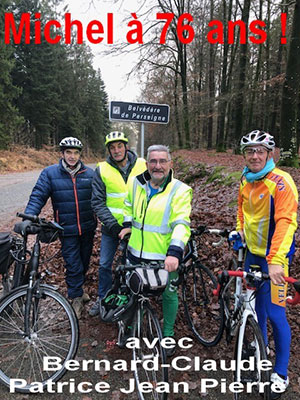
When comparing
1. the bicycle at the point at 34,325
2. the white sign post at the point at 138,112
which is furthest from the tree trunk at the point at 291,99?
the bicycle at the point at 34,325

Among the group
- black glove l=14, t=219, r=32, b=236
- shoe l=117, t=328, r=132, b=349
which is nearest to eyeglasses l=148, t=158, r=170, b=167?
black glove l=14, t=219, r=32, b=236

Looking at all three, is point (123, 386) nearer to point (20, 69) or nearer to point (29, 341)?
point (29, 341)

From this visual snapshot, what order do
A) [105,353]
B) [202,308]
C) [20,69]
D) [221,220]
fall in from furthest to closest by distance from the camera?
[20,69], [221,220], [202,308], [105,353]

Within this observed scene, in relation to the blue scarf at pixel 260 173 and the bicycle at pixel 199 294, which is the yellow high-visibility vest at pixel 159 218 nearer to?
the blue scarf at pixel 260 173

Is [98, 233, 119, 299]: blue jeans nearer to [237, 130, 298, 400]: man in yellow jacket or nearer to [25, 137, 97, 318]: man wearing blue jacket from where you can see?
[25, 137, 97, 318]: man wearing blue jacket

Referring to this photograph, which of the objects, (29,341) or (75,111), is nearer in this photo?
(29,341)

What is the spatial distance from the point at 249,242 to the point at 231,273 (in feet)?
2.55

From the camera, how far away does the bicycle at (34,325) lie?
108 inches

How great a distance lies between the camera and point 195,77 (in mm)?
25328

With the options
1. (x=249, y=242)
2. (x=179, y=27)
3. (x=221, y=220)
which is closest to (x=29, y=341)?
(x=249, y=242)

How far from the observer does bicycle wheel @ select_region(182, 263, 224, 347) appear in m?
3.54

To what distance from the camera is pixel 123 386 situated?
9.30 feet

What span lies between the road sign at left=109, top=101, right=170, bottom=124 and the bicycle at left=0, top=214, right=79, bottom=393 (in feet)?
11.5

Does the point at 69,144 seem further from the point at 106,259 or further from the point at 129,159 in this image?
the point at 106,259
